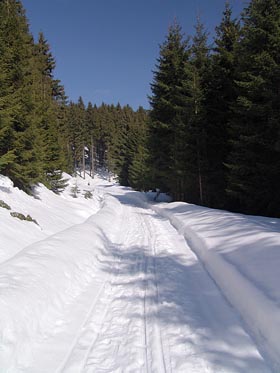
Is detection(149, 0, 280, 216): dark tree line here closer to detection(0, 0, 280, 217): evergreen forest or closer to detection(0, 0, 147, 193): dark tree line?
detection(0, 0, 280, 217): evergreen forest

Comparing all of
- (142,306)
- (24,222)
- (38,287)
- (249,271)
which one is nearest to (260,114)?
(249,271)

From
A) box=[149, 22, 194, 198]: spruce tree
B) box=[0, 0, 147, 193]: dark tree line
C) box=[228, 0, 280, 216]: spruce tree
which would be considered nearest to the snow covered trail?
box=[228, 0, 280, 216]: spruce tree

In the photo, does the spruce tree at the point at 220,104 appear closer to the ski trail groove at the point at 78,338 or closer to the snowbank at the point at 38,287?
the snowbank at the point at 38,287

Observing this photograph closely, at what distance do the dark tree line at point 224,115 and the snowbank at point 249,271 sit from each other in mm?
4776

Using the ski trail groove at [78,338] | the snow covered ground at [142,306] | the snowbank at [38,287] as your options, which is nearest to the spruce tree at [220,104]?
the snow covered ground at [142,306]

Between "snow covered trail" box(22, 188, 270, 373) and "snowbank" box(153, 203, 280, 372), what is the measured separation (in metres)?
0.19

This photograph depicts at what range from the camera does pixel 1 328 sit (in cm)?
328

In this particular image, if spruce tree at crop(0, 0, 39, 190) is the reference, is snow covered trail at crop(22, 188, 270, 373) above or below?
below

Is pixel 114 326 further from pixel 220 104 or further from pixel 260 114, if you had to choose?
pixel 220 104

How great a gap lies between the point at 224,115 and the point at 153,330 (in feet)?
49.3

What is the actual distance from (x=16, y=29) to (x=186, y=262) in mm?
16371

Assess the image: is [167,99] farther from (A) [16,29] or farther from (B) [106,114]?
(B) [106,114]

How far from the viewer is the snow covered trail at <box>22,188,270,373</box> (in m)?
3.01

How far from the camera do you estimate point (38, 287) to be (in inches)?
179
